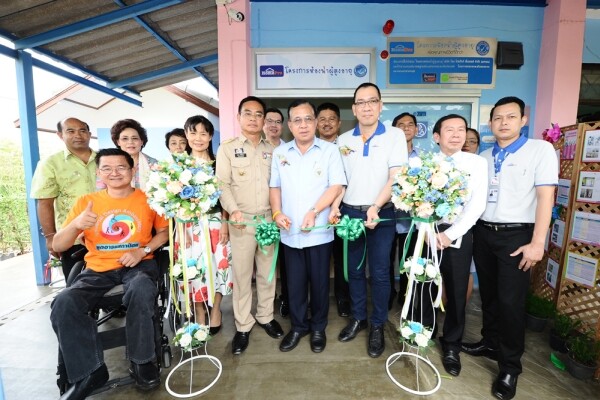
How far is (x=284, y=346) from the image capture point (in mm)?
2355

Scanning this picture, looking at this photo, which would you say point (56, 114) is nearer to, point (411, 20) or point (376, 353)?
point (411, 20)

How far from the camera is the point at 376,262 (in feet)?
7.47

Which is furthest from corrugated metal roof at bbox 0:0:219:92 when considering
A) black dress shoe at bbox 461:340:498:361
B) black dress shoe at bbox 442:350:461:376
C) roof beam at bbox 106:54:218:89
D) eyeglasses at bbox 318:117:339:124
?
black dress shoe at bbox 461:340:498:361

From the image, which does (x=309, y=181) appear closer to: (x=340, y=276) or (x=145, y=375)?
(x=340, y=276)

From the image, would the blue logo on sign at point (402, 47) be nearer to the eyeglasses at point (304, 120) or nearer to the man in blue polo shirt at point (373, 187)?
the man in blue polo shirt at point (373, 187)

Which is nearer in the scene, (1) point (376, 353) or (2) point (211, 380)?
(2) point (211, 380)

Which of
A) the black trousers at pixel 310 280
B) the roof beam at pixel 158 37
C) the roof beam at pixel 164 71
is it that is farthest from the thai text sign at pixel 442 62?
the roof beam at pixel 164 71

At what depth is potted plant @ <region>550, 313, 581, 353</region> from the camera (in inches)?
92.8

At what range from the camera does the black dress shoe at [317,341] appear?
233cm

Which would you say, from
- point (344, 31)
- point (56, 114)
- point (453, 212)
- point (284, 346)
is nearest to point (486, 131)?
point (344, 31)

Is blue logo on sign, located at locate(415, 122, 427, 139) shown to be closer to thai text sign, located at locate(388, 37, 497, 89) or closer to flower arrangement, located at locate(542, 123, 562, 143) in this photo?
thai text sign, located at locate(388, 37, 497, 89)

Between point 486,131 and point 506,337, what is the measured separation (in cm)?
263

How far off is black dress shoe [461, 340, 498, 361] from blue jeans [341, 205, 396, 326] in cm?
68

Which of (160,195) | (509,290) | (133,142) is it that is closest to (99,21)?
(133,142)
